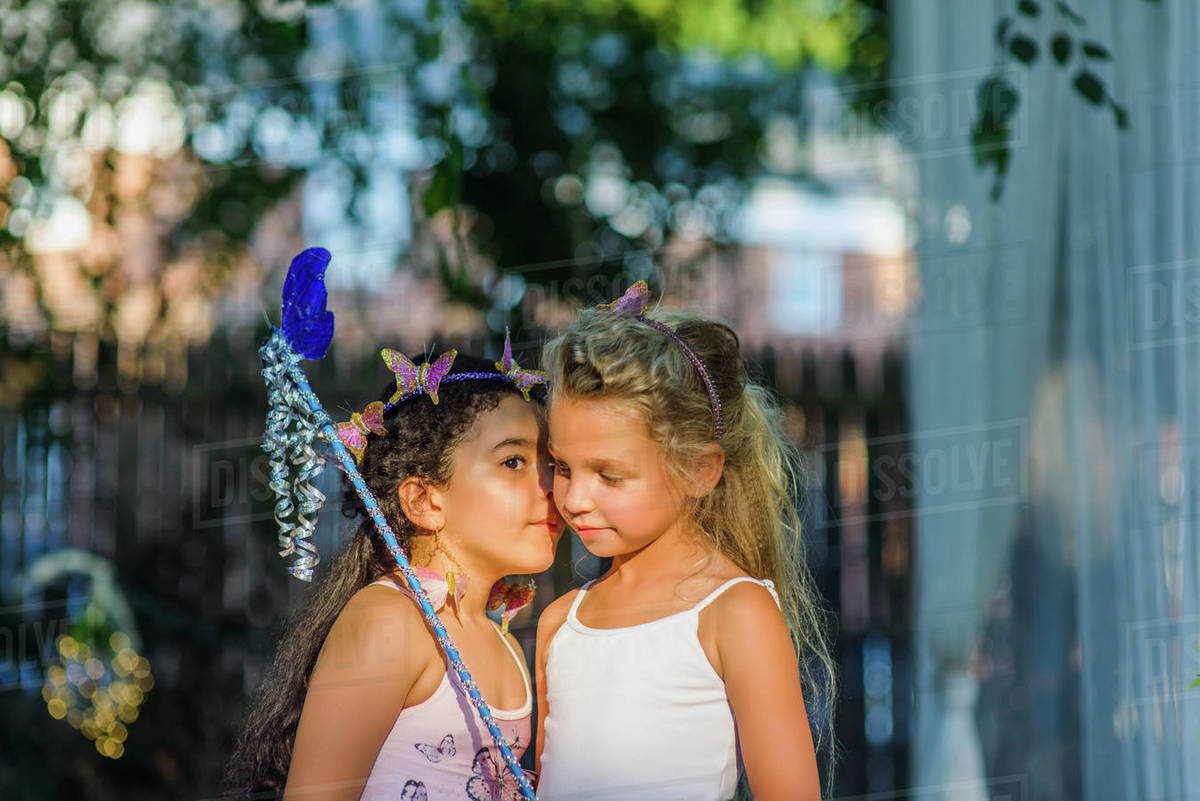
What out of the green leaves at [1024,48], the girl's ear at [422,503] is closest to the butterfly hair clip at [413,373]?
the girl's ear at [422,503]

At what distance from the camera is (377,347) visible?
324 cm

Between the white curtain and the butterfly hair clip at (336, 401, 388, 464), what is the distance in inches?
49.8

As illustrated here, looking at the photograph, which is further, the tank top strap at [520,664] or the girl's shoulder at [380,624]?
the tank top strap at [520,664]

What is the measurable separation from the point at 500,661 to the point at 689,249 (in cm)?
214

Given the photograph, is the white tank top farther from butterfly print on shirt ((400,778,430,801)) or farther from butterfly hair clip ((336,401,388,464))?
butterfly hair clip ((336,401,388,464))

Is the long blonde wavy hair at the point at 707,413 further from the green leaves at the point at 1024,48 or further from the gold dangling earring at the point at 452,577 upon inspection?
the green leaves at the point at 1024,48

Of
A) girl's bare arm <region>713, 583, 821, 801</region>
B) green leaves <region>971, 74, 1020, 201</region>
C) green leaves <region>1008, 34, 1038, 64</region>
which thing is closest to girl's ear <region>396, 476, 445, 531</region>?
girl's bare arm <region>713, 583, 821, 801</region>

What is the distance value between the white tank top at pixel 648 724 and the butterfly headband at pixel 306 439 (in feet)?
0.25

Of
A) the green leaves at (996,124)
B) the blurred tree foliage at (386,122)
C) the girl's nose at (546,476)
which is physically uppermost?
the blurred tree foliage at (386,122)

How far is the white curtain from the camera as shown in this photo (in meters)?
2.00

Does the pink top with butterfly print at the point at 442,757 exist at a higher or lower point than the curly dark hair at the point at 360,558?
lower

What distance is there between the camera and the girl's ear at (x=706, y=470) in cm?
133

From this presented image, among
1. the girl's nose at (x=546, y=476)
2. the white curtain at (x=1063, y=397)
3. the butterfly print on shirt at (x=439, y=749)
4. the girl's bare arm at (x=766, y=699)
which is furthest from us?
the white curtain at (x=1063, y=397)

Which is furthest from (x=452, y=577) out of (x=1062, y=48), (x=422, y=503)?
(x=1062, y=48)
